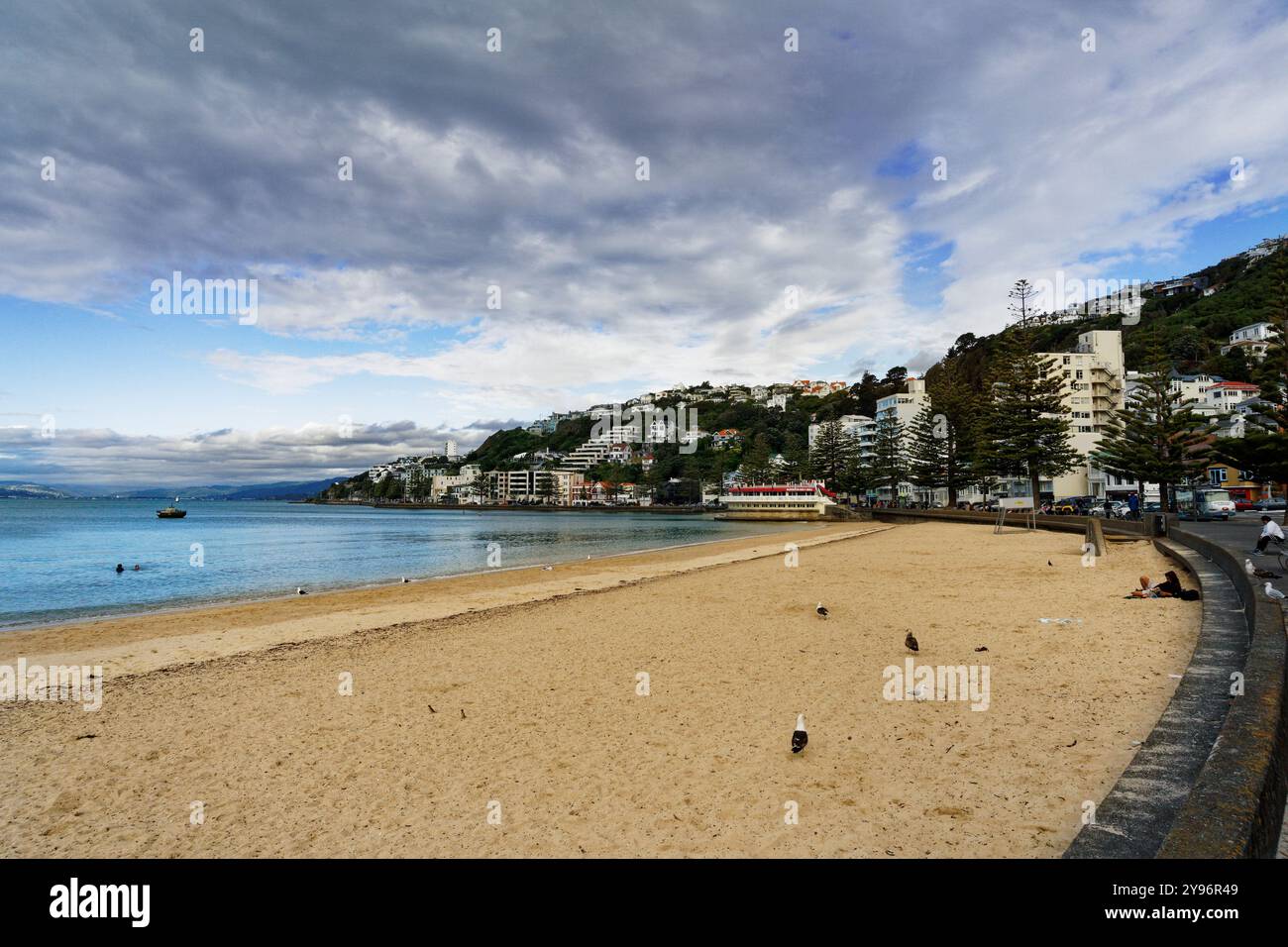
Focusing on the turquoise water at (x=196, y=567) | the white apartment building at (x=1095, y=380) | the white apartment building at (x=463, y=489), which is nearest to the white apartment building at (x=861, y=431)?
the white apartment building at (x=1095, y=380)

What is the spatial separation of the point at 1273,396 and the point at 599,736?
3054 centimetres

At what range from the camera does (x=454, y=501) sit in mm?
183625

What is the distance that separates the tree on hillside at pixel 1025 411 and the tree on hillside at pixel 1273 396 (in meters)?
15.2

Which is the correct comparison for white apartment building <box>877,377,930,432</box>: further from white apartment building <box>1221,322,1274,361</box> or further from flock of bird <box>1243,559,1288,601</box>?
flock of bird <box>1243,559,1288,601</box>

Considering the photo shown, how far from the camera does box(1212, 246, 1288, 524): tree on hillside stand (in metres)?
23.3

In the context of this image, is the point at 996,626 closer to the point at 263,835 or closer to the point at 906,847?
the point at 906,847

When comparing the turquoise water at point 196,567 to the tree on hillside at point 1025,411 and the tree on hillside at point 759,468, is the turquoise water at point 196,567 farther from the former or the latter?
the tree on hillside at point 759,468

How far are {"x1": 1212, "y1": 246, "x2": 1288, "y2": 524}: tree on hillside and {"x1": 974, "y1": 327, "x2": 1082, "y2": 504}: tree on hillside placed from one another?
49.9ft

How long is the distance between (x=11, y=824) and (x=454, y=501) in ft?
610

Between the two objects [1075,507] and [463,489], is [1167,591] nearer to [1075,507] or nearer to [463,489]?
[1075,507]

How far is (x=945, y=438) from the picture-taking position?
57.3 metres

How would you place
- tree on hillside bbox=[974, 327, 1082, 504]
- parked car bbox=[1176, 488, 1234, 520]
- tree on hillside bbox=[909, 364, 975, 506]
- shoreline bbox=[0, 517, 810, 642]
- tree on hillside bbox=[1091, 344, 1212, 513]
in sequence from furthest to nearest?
tree on hillside bbox=[909, 364, 975, 506]
tree on hillside bbox=[974, 327, 1082, 504]
tree on hillside bbox=[1091, 344, 1212, 513]
parked car bbox=[1176, 488, 1234, 520]
shoreline bbox=[0, 517, 810, 642]

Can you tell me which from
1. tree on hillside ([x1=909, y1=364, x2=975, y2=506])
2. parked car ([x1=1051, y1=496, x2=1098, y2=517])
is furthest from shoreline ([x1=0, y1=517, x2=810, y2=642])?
tree on hillside ([x1=909, y1=364, x2=975, y2=506])
